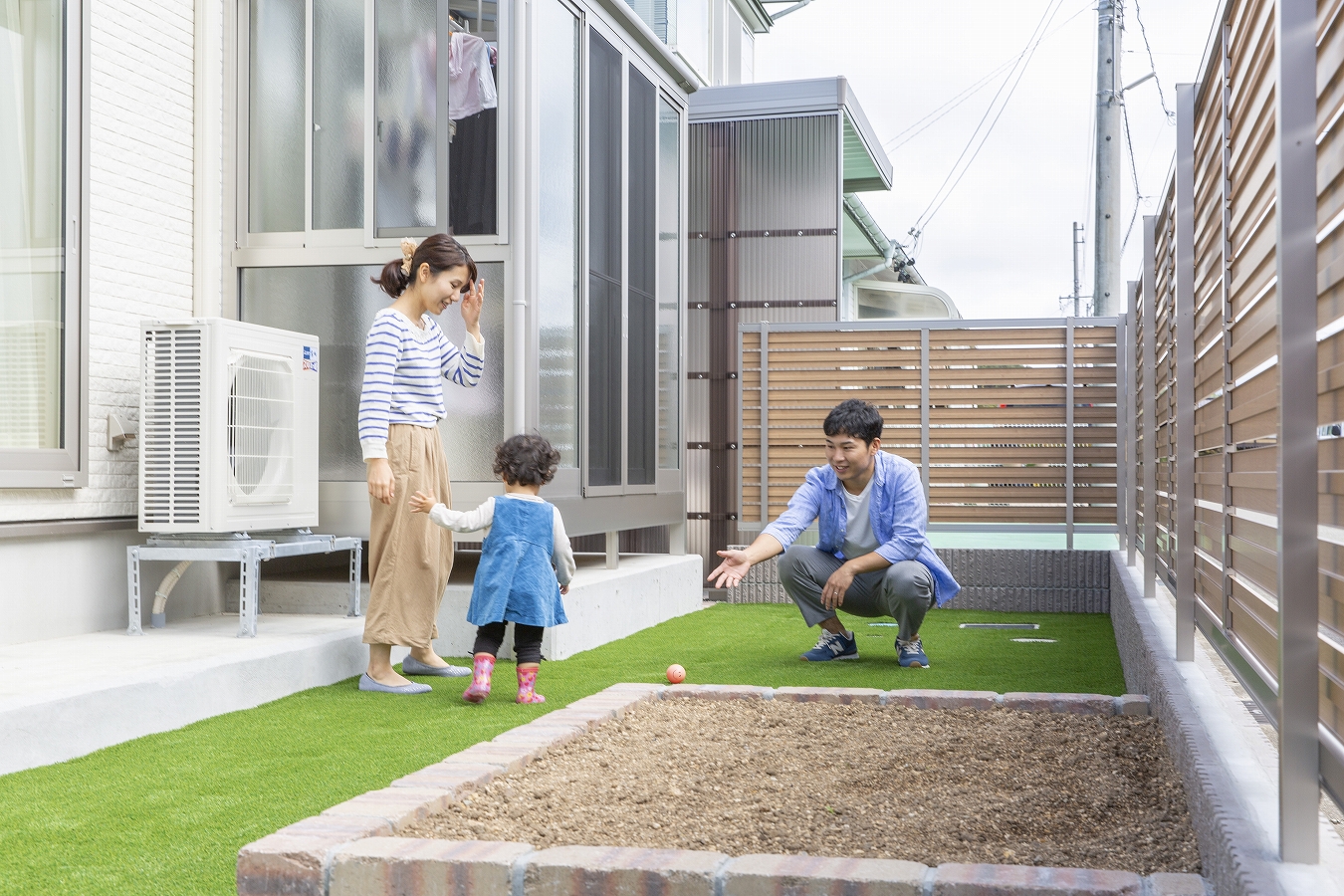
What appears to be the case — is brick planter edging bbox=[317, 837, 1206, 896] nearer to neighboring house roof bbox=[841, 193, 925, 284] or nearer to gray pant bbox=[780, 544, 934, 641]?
gray pant bbox=[780, 544, 934, 641]

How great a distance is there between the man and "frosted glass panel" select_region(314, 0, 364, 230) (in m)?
2.57

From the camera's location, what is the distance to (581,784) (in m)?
2.85

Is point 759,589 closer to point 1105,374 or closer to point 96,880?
point 1105,374

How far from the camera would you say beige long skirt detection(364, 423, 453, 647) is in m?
4.80

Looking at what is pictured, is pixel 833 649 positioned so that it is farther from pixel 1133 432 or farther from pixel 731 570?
pixel 1133 432

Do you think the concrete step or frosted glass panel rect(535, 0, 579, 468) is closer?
the concrete step

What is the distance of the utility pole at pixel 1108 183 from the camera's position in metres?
13.2

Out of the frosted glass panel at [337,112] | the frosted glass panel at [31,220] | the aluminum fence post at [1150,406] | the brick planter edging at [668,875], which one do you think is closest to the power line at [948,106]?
the frosted glass panel at [337,112]

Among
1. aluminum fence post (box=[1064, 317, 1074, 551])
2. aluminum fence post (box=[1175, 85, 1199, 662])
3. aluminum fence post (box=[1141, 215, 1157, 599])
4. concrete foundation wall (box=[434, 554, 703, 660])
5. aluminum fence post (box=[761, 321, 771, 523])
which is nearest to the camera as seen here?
aluminum fence post (box=[1175, 85, 1199, 662])

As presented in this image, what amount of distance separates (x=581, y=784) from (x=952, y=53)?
103 feet

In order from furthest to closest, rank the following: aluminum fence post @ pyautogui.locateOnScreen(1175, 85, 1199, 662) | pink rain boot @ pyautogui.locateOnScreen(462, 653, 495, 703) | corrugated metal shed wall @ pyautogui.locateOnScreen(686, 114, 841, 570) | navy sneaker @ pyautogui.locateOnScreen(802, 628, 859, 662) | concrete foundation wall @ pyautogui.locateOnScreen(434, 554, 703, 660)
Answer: corrugated metal shed wall @ pyautogui.locateOnScreen(686, 114, 841, 570), concrete foundation wall @ pyautogui.locateOnScreen(434, 554, 703, 660), navy sneaker @ pyautogui.locateOnScreen(802, 628, 859, 662), pink rain boot @ pyautogui.locateOnScreen(462, 653, 495, 703), aluminum fence post @ pyautogui.locateOnScreen(1175, 85, 1199, 662)

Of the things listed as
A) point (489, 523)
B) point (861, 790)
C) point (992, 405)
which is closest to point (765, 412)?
point (992, 405)

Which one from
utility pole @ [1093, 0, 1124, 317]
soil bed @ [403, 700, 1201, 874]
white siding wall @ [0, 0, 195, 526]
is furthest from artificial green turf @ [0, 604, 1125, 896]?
utility pole @ [1093, 0, 1124, 317]

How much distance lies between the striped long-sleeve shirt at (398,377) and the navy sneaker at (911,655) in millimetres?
2158
